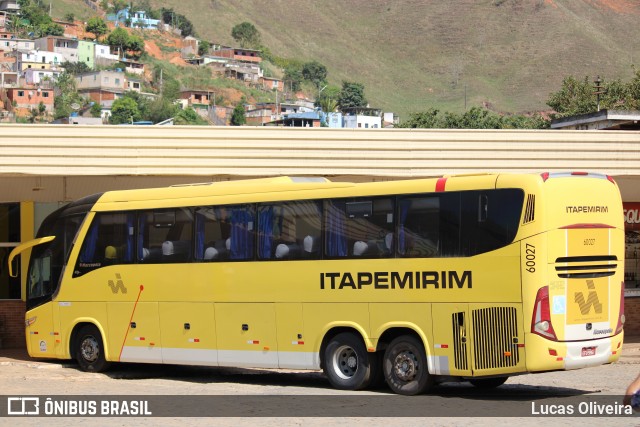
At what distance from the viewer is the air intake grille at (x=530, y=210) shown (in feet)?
51.2

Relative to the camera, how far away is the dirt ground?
45.6ft

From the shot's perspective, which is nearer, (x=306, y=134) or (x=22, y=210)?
(x=306, y=134)

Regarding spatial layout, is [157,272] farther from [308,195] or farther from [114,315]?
[308,195]

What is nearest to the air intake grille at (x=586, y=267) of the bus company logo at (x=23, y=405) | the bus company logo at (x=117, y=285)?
the bus company logo at (x=23, y=405)

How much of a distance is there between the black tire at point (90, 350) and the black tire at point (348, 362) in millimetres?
5204

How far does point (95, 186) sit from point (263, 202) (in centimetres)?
862

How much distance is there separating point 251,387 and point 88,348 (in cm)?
414

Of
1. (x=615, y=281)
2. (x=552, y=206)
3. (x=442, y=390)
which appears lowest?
(x=442, y=390)

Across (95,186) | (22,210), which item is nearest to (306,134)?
(95,186)

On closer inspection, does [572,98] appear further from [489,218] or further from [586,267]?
[489,218]

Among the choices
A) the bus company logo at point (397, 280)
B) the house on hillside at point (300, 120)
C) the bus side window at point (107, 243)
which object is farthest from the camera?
the house on hillside at point (300, 120)

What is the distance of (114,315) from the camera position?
20844mm

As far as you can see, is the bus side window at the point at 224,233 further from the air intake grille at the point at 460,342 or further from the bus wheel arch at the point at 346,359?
the air intake grille at the point at 460,342

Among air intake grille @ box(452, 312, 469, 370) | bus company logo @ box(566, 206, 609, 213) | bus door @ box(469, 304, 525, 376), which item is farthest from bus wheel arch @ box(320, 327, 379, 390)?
bus company logo @ box(566, 206, 609, 213)
